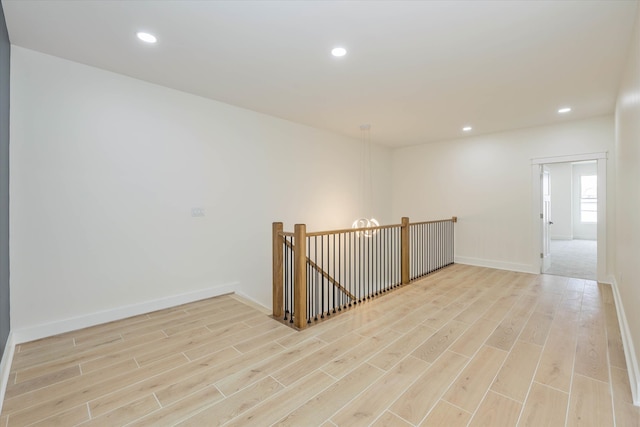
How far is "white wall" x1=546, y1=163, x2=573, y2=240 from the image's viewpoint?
1016 cm

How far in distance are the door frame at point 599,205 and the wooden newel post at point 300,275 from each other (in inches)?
185

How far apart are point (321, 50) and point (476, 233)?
5064 millimetres

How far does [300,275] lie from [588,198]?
11.9m

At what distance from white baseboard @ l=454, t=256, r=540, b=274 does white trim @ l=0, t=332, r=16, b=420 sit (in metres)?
6.74

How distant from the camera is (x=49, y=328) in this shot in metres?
2.82

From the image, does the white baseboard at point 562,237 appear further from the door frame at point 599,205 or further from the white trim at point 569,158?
the white trim at point 569,158

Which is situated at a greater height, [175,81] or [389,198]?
[175,81]

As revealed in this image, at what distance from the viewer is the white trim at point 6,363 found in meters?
2.02

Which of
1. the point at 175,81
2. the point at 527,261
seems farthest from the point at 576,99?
the point at 175,81

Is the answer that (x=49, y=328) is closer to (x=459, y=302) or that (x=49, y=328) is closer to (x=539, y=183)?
(x=459, y=302)

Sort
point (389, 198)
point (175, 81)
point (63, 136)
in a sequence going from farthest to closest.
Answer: point (389, 198) < point (175, 81) < point (63, 136)

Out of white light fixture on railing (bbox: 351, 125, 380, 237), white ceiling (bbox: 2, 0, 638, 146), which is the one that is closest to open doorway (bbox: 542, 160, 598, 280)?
white light fixture on railing (bbox: 351, 125, 380, 237)

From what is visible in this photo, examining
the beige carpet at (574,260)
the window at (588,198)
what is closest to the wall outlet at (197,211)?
the beige carpet at (574,260)

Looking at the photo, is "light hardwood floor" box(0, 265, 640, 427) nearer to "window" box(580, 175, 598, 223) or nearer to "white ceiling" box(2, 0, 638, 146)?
"white ceiling" box(2, 0, 638, 146)
